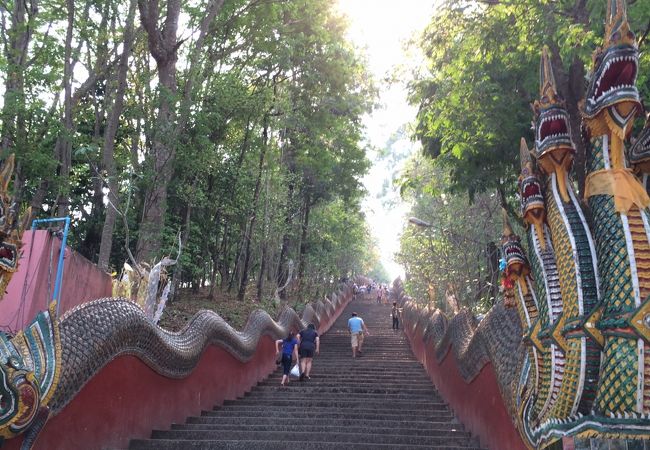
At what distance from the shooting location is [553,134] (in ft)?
10.3

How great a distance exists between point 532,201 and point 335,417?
4724mm

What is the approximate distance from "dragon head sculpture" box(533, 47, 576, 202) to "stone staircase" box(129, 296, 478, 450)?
11.0 ft

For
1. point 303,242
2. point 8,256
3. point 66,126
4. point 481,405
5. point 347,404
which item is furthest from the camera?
point 303,242

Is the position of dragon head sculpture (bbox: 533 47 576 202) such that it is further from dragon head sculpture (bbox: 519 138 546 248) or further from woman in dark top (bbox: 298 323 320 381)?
woman in dark top (bbox: 298 323 320 381)

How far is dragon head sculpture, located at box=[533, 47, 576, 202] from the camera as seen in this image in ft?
10.3

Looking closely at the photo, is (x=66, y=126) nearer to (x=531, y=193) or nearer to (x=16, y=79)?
(x=16, y=79)

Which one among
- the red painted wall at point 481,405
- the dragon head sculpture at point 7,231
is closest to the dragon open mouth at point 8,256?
the dragon head sculpture at point 7,231

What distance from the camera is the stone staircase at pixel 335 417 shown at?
5590 mm

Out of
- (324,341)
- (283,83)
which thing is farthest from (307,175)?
(324,341)

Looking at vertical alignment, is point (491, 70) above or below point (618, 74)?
above

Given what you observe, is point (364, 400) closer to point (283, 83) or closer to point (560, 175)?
point (560, 175)

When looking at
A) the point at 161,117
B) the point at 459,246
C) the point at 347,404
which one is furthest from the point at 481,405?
the point at 459,246

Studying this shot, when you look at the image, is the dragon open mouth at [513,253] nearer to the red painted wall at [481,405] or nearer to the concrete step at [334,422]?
the red painted wall at [481,405]

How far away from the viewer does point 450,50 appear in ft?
26.9
